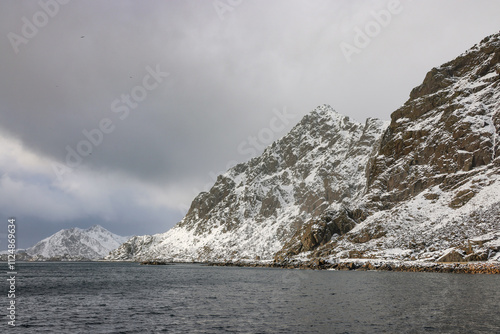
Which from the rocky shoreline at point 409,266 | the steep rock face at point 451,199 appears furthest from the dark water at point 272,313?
the steep rock face at point 451,199

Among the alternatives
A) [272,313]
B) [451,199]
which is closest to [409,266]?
[451,199]

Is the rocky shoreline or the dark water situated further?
the rocky shoreline

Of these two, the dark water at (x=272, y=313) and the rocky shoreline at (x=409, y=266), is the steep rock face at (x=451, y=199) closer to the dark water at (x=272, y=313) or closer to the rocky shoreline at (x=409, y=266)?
the rocky shoreline at (x=409, y=266)

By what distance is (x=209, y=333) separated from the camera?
3372 cm

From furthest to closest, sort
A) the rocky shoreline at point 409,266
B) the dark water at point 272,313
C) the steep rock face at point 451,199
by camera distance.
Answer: the steep rock face at point 451,199 < the rocky shoreline at point 409,266 < the dark water at point 272,313

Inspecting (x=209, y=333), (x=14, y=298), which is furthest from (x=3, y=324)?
(x=14, y=298)

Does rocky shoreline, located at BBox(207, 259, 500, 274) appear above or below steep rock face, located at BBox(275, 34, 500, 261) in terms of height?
below

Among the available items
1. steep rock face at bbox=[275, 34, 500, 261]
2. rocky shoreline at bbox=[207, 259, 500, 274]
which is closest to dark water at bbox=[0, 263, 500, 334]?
rocky shoreline at bbox=[207, 259, 500, 274]

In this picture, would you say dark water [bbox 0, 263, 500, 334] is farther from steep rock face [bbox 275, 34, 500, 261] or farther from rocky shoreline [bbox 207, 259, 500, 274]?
steep rock face [bbox 275, 34, 500, 261]

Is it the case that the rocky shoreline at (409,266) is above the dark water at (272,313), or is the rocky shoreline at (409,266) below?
below

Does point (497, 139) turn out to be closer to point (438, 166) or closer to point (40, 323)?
point (438, 166)

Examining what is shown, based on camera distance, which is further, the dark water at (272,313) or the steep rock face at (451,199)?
the steep rock face at (451,199)

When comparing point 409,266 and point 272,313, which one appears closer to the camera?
point 272,313

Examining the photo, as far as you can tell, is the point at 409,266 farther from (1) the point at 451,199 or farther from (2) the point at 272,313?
(2) the point at 272,313
